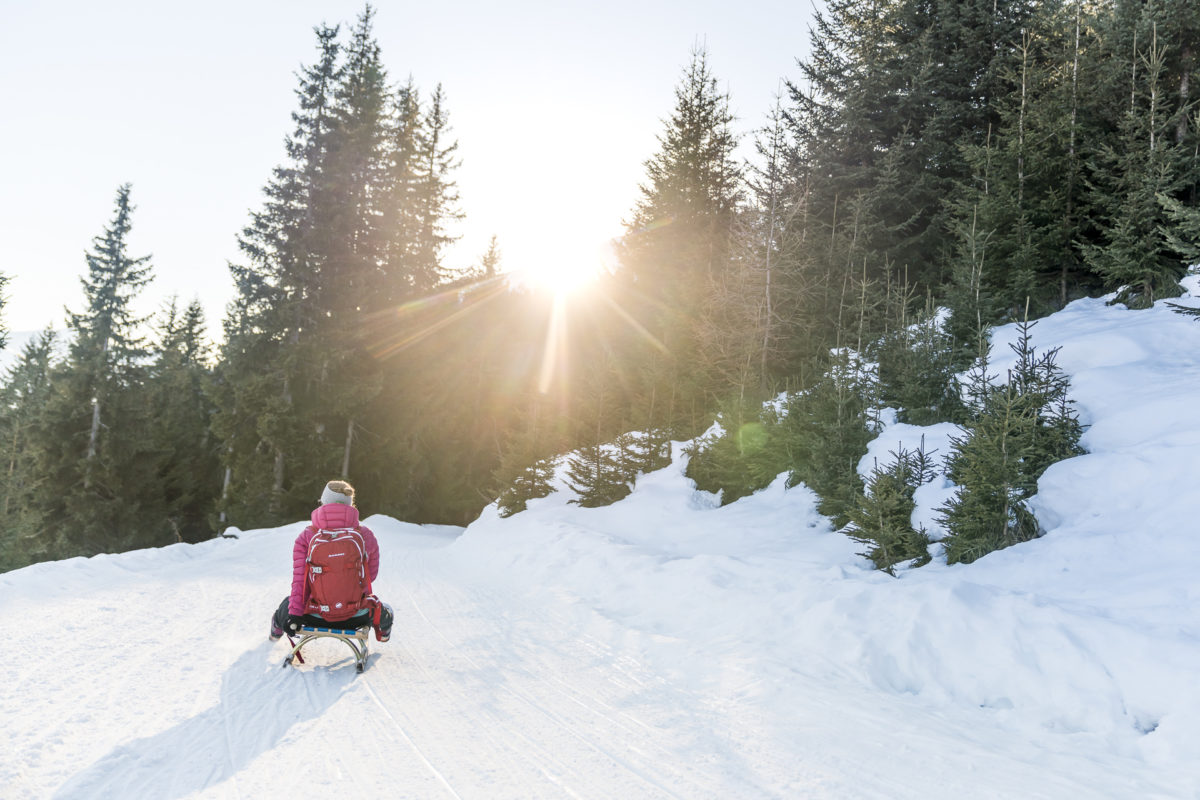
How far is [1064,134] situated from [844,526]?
531 inches

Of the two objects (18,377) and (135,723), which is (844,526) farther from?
(18,377)

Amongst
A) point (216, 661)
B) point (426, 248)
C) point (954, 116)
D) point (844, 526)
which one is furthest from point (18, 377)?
point (954, 116)

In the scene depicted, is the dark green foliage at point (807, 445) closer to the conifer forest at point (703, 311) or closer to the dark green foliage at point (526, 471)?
the conifer forest at point (703, 311)

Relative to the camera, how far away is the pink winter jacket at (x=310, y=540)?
5414 mm

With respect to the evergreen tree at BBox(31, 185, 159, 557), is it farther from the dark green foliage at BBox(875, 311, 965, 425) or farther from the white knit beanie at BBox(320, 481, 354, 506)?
the dark green foliage at BBox(875, 311, 965, 425)

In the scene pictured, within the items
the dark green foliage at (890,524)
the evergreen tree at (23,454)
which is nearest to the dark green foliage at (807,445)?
the dark green foliage at (890,524)

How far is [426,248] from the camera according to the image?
36.2 m

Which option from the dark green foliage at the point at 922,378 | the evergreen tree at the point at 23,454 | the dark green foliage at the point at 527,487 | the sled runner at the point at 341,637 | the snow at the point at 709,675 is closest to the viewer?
the snow at the point at 709,675

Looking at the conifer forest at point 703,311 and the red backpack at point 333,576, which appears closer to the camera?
the red backpack at point 333,576

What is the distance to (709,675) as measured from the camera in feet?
18.1

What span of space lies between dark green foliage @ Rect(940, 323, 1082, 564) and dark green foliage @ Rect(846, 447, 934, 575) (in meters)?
0.45

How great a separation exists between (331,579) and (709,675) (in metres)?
3.63

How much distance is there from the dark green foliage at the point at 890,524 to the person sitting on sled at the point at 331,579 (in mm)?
6305

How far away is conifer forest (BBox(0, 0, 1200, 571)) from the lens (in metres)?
11.8
